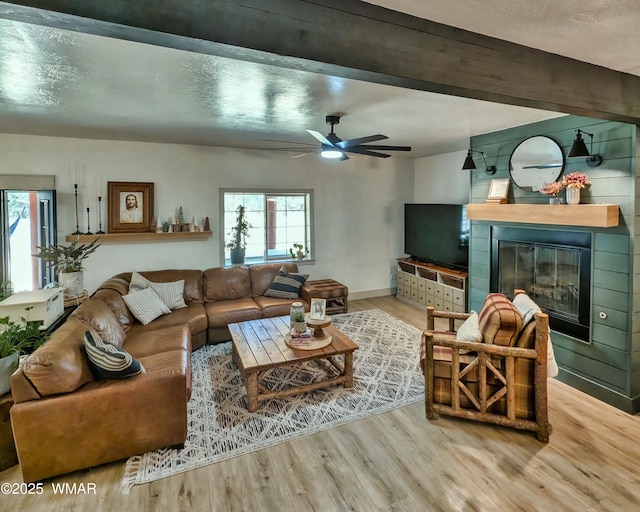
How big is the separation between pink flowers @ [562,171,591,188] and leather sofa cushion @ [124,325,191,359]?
3855 millimetres

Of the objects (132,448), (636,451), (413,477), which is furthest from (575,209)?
(132,448)

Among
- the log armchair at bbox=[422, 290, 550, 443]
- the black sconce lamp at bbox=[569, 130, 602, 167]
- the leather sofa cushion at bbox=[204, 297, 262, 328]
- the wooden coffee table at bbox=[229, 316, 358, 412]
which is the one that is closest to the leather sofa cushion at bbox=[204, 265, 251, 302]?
the leather sofa cushion at bbox=[204, 297, 262, 328]

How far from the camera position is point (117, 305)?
147 inches

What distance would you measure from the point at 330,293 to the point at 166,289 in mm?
2275

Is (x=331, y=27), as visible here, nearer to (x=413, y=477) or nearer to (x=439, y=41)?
(x=439, y=41)

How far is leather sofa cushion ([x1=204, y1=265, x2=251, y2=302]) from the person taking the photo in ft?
16.0

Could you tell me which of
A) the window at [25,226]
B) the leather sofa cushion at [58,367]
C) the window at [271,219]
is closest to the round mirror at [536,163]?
the window at [271,219]

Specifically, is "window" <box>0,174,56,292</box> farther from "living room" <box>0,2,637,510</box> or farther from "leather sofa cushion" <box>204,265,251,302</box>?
"leather sofa cushion" <box>204,265,251,302</box>

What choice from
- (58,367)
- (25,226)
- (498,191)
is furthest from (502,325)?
(25,226)

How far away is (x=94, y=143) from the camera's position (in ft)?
14.9

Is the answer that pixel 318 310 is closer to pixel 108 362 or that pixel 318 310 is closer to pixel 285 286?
pixel 285 286

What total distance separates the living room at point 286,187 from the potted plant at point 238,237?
0.60ft

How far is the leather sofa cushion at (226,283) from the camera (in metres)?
4.87

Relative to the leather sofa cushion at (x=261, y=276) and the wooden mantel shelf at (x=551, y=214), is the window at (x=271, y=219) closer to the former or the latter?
the leather sofa cushion at (x=261, y=276)
